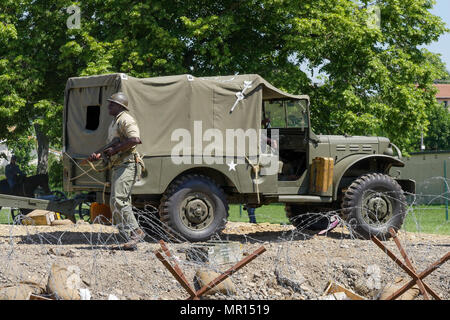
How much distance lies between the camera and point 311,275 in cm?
813

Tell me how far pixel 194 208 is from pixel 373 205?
2864 mm

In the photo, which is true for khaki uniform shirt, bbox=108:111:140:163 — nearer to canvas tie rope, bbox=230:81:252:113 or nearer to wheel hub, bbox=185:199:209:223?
wheel hub, bbox=185:199:209:223

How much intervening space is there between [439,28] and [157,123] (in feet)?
46.5

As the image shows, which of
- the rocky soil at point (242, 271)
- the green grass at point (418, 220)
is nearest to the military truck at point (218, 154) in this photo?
the rocky soil at point (242, 271)

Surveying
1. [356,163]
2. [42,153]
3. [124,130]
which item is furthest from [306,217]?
[42,153]

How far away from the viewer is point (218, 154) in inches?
427

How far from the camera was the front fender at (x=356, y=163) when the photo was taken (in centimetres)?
1179

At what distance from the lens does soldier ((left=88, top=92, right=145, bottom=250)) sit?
9367 millimetres

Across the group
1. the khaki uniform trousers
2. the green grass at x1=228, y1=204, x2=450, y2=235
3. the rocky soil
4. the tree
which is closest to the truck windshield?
the green grass at x1=228, y1=204, x2=450, y2=235

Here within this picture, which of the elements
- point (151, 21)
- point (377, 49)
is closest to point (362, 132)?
point (377, 49)

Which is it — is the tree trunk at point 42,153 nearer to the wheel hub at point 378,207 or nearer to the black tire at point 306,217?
the black tire at point 306,217

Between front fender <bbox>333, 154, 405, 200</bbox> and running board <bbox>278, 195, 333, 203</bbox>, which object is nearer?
running board <bbox>278, 195, 333, 203</bbox>

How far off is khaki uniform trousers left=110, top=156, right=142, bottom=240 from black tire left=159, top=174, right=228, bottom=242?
106cm
